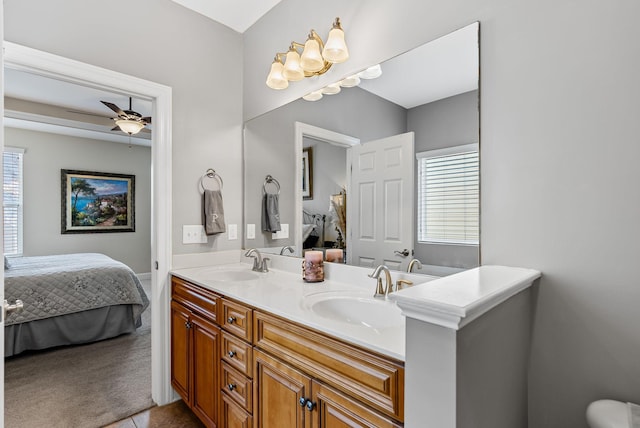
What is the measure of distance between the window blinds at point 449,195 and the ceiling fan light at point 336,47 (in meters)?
0.66

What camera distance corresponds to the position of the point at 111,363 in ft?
8.77

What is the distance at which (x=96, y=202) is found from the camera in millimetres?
5363

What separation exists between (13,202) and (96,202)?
99 cm

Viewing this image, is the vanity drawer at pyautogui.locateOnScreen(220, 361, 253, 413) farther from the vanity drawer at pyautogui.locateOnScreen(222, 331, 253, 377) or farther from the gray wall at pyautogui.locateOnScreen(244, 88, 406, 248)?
the gray wall at pyautogui.locateOnScreen(244, 88, 406, 248)

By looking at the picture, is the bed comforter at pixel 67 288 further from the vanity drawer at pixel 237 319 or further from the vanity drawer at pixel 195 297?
the vanity drawer at pixel 237 319

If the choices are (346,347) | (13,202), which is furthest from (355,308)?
(13,202)

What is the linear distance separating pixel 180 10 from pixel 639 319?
276 cm

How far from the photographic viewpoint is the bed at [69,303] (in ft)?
9.22

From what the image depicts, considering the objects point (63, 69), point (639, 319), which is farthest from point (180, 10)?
point (639, 319)

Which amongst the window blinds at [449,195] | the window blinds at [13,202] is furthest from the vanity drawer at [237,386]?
the window blinds at [13,202]

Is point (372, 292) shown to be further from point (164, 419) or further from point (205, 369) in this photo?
point (164, 419)

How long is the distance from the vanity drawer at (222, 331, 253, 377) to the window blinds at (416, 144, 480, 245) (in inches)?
35.2

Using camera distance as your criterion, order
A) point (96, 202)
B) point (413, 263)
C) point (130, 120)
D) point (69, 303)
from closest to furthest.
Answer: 1. point (413, 263)
2. point (69, 303)
3. point (130, 120)
4. point (96, 202)

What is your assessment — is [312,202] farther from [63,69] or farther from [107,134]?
[107,134]
